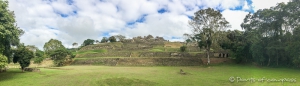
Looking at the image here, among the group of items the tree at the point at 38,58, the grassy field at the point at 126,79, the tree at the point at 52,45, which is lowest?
the grassy field at the point at 126,79

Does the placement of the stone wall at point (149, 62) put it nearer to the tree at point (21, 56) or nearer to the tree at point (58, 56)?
the tree at point (58, 56)

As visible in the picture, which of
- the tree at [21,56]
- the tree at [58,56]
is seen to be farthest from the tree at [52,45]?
the tree at [21,56]

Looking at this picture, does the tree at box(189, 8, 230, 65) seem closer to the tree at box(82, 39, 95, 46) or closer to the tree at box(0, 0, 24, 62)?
the tree at box(0, 0, 24, 62)

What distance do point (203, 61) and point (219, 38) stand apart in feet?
17.1

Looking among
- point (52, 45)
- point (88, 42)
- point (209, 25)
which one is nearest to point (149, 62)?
point (209, 25)

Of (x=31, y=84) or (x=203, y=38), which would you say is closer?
(x=31, y=84)

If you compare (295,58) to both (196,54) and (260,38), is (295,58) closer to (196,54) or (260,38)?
(260,38)

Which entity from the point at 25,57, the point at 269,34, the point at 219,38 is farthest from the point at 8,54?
the point at 269,34

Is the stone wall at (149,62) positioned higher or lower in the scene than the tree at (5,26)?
lower

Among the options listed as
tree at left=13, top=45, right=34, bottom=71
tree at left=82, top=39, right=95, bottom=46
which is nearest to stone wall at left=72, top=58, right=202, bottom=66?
tree at left=13, top=45, right=34, bottom=71

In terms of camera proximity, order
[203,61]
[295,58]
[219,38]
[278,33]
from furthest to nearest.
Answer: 1. [203,61]
2. [219,38]
3. [278,33]
4. [295,58]

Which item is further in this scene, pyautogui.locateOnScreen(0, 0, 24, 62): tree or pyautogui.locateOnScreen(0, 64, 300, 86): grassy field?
pyautogui.locateOnScreen(0, 0, 24, 62): tree

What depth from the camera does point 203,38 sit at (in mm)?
29312

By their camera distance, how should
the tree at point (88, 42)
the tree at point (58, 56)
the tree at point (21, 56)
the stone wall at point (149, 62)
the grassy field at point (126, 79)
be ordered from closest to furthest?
the grassy field at point (126, 79) < the tree at point (21, 56) < the stone wall at point (149, 62) < the tree at point (58, 56) < the tree at point (88, 42)
